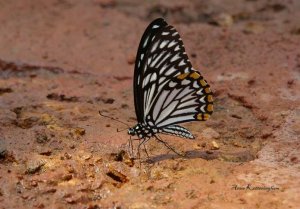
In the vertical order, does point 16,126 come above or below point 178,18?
below

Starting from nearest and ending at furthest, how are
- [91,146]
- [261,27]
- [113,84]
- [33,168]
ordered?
[33,168]
[91,146]
[113,84]
[261,27]

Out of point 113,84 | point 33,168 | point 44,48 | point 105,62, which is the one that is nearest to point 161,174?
point 33,168

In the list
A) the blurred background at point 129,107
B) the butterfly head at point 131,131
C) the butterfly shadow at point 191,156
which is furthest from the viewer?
the butterfly head at point 131,131

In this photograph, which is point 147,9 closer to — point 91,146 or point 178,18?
point 178,18

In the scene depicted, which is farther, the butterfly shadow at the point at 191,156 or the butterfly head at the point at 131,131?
the butterfly head at the point at 131,131

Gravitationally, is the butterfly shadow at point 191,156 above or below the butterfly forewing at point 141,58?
below

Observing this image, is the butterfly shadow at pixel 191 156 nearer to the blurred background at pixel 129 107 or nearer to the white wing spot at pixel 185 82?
the blurred background at pixel 129 107

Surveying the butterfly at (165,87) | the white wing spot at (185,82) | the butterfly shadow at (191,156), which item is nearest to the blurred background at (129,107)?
the butterfly shadow at (191,156)

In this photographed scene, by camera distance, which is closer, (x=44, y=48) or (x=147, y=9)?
(x=44, y=48)
